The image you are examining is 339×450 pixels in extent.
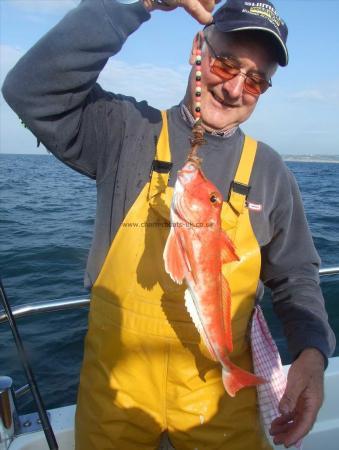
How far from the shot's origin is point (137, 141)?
222cm

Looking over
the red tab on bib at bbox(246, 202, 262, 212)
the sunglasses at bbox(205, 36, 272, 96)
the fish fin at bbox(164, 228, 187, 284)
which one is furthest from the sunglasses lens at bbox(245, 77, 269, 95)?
the fish fin at bbox(164, 228, 187, 284)

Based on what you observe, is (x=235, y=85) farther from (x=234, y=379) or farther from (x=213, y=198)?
(x=234, y=379)

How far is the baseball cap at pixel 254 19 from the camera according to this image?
2.10 m

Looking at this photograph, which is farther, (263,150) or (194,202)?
(263,150)

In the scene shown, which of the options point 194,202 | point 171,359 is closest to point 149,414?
point 171,359

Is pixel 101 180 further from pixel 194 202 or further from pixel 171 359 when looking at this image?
pixel 171 359

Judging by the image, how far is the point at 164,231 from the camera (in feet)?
6.84

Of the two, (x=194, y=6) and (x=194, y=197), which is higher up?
(x=194, y=6)

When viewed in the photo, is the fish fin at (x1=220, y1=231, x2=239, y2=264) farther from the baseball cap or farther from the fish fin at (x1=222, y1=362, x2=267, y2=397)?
the baseball cap

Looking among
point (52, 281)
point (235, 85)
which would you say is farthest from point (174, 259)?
point (52, 281)

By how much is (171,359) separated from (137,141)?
1194 mm

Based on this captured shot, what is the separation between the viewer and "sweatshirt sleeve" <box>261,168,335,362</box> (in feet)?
8.07

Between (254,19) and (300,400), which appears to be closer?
(254,19)

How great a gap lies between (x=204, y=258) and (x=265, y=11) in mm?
1385
